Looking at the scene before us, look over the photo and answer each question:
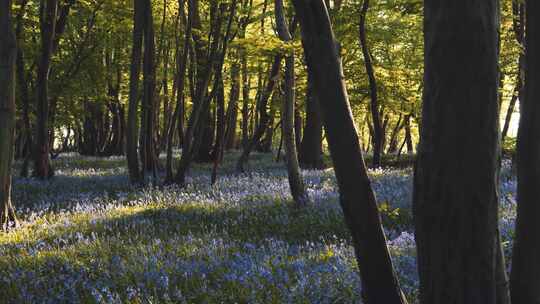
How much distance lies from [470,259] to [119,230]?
20.9 feet

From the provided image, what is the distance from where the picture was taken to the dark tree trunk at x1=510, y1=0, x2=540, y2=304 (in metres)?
2.92

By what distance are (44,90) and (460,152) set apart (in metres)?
14.0

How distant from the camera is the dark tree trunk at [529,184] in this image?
9.58 ft

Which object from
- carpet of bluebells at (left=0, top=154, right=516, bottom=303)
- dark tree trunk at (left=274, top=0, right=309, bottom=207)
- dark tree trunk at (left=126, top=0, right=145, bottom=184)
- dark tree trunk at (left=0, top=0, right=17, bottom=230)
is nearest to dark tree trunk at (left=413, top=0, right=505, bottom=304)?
carpet of bluebells at (left=0, top=154, right=516, bottom=303)

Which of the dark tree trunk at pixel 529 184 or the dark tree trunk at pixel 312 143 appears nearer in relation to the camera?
the dark tree trunk at pixel 529 184

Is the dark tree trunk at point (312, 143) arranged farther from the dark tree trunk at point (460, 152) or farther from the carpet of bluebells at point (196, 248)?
the dark tree trunk at point (460, 152)

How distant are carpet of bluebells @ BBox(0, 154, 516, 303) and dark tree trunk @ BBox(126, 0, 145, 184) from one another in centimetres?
180

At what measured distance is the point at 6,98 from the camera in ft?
27.1

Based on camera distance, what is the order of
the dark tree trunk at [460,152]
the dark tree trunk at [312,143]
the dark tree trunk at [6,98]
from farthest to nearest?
1. the dark tree trunk at [312,143]
2. the dark tree trunk at [6,98]
3. the dark tree trunk at [460,152]

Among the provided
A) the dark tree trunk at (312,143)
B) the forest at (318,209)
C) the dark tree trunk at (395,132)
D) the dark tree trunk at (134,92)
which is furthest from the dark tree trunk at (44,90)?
the dark tree trunk at (395,132)

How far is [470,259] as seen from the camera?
253 centimetres

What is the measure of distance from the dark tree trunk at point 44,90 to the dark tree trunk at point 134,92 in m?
2.76

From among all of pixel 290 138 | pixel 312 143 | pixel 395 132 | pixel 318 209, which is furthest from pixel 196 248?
pixel 395 132

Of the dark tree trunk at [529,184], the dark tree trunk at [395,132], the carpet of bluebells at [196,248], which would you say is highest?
the dark tree trunk at [395,132]
